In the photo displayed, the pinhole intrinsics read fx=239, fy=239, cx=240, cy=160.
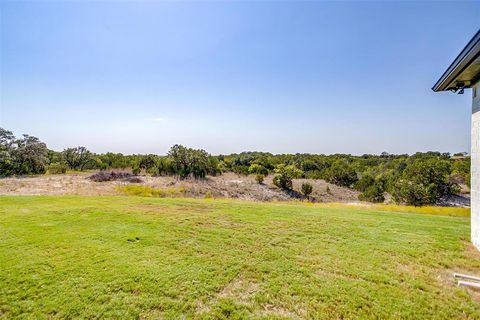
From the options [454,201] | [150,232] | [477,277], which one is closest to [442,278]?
[477,277]

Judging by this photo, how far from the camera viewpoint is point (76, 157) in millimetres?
29438

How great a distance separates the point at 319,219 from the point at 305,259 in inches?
120

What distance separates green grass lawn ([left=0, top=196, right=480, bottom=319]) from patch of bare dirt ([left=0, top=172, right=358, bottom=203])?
7.79 metres

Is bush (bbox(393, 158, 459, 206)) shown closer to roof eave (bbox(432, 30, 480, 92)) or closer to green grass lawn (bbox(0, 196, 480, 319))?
green grass lawn (bbox(0, 196, 480, 319))

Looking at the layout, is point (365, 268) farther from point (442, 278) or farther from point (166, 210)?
point (166, 210)

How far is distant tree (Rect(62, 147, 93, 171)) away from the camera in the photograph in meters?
29.4

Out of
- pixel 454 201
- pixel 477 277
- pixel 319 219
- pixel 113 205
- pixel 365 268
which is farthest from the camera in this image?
pixel 454 201

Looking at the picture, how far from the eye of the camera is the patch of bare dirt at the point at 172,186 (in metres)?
13.7

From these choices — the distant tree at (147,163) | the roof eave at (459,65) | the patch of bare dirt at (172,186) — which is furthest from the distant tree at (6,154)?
the roof eave at (459,65)

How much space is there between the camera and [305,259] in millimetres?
4352

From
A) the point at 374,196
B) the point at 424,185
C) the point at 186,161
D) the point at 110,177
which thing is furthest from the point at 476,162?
the point at 186,161

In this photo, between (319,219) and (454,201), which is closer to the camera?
(319,219)

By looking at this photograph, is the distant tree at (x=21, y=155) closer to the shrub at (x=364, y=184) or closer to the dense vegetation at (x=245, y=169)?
the dense vegetation at (x=245, y=169)

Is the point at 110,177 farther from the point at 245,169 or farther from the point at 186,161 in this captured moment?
the point at 245,169
